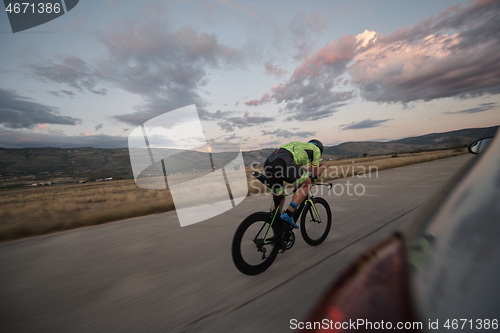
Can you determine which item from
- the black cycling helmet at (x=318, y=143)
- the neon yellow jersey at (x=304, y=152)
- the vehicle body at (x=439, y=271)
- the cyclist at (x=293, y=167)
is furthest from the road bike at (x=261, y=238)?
the vehicle body at (x=439, y=271)

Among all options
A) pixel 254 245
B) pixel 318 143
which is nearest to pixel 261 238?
pixel 254 245

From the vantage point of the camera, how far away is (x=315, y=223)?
4055mm

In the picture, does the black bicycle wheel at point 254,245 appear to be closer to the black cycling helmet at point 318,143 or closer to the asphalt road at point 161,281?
the asphalt road at point 161,281

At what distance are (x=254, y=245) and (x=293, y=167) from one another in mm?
1211

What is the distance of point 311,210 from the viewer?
13.1ft

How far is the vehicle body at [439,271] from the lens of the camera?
1.54ft

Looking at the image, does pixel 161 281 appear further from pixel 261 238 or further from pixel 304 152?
pixel 304 152

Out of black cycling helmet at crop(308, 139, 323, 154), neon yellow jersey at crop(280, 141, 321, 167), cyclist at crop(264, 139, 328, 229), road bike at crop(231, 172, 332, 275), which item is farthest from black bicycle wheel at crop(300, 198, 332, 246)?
black cycling helmet at crop(308, 139, 323, 154)

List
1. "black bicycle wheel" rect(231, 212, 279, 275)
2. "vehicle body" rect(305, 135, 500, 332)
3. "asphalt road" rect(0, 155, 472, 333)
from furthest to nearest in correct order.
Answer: "black bicycle wheel" rect(231, 212, 279, 275), "asphalt road" rect(0, 155, 472, 333), "vehicle body" rect(305, 135, 500, 332)

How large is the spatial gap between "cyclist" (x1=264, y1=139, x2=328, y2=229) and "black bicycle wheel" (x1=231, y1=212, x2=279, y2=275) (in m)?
0.30

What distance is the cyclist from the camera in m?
3.32

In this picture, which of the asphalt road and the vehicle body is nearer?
the vehicle body

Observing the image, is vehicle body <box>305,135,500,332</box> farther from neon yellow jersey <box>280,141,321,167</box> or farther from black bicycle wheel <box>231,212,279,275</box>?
neon yellow jersey <box>280,141,321,167</box>

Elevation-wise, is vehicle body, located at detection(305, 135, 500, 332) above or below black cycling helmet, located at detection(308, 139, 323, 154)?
below
